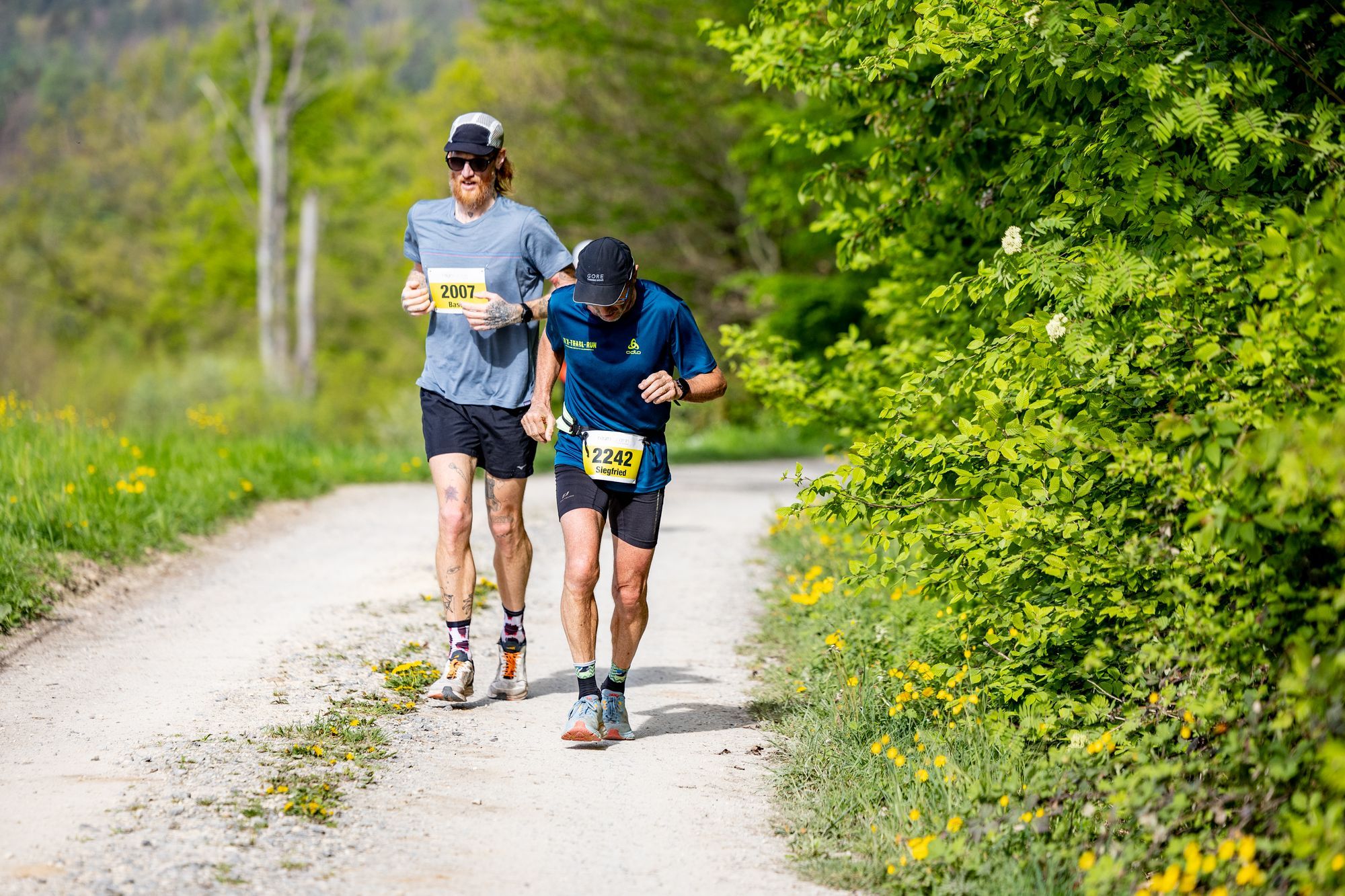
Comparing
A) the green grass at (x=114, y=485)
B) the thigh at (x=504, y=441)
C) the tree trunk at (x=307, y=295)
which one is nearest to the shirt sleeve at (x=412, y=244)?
the thigh at (x=504, y=441)

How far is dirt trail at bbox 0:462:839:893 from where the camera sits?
13.5 ft

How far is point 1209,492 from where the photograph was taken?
373 centimetres

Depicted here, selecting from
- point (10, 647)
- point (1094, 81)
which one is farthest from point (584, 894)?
point (10, 647)

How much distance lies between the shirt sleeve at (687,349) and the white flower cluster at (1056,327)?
5.00 feet

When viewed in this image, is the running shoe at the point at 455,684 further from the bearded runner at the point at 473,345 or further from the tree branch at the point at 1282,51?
the tree branch at the point at 1282,51

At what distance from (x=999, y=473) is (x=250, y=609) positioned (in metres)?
4.87

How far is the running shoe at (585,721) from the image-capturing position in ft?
17.9

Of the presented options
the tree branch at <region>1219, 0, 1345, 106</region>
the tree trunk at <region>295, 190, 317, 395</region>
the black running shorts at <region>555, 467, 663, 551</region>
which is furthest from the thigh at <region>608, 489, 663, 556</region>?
the tree trunk at <region>295, 190, 317, 395</region>

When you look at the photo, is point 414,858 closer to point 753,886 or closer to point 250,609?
point 753,886

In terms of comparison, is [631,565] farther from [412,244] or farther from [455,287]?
[412,244]

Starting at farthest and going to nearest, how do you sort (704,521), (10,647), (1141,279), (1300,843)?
(704,521) → (10,647) → (1141,279) → (1300,843)

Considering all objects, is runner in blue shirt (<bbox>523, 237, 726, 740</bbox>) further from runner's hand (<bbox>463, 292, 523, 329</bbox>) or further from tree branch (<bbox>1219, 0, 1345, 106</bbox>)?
tree branch (<bbox>1219, 0, 1345, 106</bbox>)

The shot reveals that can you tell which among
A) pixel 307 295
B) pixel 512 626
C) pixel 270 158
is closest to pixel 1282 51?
pixel 512 626

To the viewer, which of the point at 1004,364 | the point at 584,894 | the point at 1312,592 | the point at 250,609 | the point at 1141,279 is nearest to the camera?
the point at 1312,592
